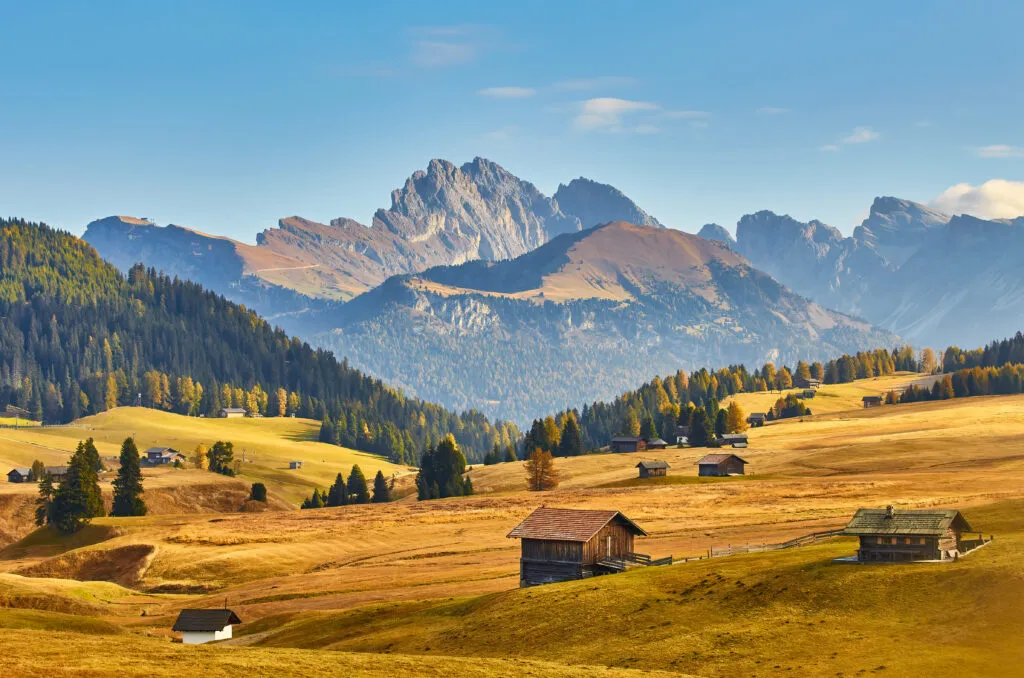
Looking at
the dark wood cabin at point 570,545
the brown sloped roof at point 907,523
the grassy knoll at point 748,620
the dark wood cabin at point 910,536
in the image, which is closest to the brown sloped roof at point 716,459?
the dark wood cabin at point 570,545

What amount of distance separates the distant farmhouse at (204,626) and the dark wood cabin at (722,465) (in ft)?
351

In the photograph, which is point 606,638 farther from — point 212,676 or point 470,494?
point 470,494

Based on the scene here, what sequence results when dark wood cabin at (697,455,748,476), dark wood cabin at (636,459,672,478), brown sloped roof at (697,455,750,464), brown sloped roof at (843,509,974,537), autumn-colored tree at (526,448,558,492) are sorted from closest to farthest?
brown sloped roof at (843,509,974,537) → dark wood cabin at (697,455,748,476) → brown sloped roof at (697,455,750,464) → dark wood cabin at (636,459,672,478) → autumn-colored tree at (526,448,558,492)

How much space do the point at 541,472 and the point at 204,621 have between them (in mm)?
107038

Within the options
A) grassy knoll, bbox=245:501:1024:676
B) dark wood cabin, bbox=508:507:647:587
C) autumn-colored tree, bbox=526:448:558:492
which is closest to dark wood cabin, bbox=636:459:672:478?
autumn-colored tree, bbox=526:448:558:492

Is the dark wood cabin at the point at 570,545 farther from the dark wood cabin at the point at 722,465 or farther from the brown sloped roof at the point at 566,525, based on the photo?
the dark wood cabin at the point at 722,465

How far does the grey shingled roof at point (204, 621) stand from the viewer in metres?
80.0

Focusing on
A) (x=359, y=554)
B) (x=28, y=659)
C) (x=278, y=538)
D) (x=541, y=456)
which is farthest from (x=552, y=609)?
(x=541, y=456)

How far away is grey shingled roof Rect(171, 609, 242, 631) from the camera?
80000 mm

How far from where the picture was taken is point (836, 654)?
56.3 metres

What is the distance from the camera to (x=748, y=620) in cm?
6362

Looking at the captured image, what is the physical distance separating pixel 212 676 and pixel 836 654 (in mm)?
28399

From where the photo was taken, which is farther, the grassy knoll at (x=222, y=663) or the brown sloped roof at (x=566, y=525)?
the brown sloped roof at (x=566, y=525)

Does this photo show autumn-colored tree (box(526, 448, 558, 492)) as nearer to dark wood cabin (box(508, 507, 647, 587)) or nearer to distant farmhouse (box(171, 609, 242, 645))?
dark wood cabin (box(508, 507, 647, 587))
